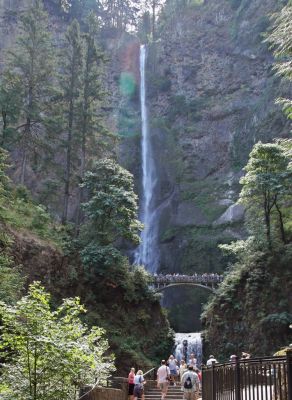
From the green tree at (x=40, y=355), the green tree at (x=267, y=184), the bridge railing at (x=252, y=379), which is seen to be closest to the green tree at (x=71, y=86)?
the green tree at (x=267, y=184)

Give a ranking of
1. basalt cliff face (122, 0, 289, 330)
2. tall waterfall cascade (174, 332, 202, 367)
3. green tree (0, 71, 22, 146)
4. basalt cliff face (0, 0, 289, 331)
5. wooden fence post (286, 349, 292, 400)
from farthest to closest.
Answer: basalt cliff face (0, 0, 289, 331)
basalt cliff face (122, 0, 289, 330)
green tree (0, 71, 22, 146)
tall waterfall cascade (174, 332, 202, 367)
wooden fence post (286, 349, 292, 400)

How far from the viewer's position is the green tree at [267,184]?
30644 mm

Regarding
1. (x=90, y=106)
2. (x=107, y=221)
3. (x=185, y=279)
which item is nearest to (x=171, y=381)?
(x=107, y=221)

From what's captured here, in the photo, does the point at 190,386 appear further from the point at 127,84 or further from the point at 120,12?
the point at 120,12

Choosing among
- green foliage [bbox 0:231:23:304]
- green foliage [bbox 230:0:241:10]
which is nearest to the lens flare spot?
green foliage [bbox 230:0:241:10]

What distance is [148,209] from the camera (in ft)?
169

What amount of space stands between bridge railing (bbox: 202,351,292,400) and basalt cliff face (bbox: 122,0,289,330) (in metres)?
33.6

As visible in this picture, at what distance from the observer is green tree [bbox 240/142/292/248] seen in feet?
101

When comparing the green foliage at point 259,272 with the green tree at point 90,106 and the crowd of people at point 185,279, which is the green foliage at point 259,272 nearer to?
the crowd of people at point 185,279

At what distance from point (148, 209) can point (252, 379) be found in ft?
142

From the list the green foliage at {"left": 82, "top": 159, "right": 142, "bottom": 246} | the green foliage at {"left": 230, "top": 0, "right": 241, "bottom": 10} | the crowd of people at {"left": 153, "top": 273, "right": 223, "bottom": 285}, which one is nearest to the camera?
the green foliage at {"left": 82, "top": 159, "right": 142, "bottom": 246}

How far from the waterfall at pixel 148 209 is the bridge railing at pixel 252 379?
35.8 metres

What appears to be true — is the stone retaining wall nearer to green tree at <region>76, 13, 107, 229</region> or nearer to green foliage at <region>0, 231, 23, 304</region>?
green foliage at <region>0, 231, 23, 304</region>

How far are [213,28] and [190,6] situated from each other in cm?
679
